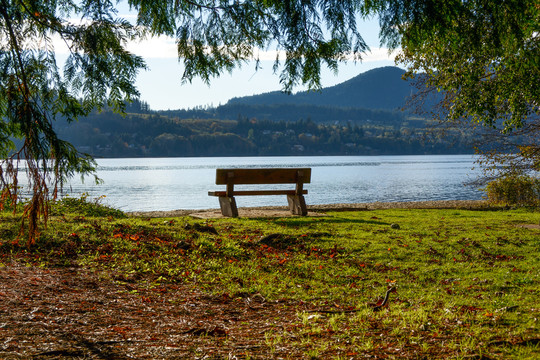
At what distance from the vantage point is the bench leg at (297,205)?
1309 centimetres

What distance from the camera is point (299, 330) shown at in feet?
14.8

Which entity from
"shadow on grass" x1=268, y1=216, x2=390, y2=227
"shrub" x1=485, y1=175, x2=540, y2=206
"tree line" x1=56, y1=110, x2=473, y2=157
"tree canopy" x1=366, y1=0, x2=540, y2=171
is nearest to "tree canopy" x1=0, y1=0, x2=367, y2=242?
"tree canopy" x1=366, y1=0, x2=540, y2=171

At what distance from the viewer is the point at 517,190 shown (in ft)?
62.5

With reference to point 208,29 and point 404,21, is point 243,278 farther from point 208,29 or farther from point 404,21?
point 404,21

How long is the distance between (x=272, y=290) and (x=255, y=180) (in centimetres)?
674

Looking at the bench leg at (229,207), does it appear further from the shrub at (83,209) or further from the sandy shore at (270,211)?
the shrub at (83,209)

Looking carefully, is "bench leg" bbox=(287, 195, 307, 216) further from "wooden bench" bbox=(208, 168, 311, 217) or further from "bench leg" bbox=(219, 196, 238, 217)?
"bench leg" bbox=(219, 196, 238, 217)

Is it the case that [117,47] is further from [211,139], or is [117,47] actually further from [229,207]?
[211,139]

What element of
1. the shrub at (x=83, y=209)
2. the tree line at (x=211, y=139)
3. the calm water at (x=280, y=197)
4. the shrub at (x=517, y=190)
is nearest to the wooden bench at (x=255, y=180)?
the shrub at (x=83, y=209)

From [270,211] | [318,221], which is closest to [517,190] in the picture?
[270,211]

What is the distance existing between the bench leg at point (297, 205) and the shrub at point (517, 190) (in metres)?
9.80

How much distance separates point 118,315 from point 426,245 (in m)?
5.91

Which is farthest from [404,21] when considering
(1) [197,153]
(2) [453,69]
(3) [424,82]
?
(1) [197,153]

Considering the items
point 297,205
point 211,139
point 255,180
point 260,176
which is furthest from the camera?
point 211,139
